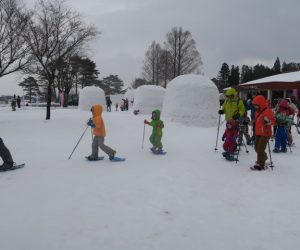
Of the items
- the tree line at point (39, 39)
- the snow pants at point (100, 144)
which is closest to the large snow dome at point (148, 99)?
the tree line at point (39, 39)

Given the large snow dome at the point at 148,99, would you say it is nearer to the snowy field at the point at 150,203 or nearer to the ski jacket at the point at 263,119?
the snowy field at the point at 150,203

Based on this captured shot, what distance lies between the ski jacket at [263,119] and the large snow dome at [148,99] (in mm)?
15953

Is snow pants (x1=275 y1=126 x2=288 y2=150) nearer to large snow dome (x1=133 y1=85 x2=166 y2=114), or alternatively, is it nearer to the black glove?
the black glove

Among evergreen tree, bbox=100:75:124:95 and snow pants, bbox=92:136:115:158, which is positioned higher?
evergreen tree, bbox=100:75:124:95

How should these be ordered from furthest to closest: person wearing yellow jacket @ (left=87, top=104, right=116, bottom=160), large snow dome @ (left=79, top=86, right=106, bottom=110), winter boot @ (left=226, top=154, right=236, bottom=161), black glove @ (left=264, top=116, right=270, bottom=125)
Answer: large snow dome @ (left=79, top=86, right=106, bottom=110)
winter boot @ (left=226, top=154, right=236, bottom=161)
person wearing yellow jacket @ (left=87, top=104, right=116, bottom=160)
black glove @ (left=264, top=116, right=270, bottom=125)

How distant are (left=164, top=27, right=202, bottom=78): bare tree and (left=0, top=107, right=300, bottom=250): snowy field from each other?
32.7 meters

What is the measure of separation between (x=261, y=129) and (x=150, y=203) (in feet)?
10.8

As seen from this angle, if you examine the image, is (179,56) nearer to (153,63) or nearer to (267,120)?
(153,63)

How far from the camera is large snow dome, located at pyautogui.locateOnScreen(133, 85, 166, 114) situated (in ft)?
75.0

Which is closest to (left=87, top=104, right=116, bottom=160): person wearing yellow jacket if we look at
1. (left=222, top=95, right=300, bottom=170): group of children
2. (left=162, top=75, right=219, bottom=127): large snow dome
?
(left=222, top=95, right=300, bottom=170): group of children

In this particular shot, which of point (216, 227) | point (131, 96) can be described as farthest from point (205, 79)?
point (131, 96)

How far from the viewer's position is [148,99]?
906 inches

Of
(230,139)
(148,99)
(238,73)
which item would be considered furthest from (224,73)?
(230,139)

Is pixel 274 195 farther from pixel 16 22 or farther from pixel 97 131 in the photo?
pixel 16 22
